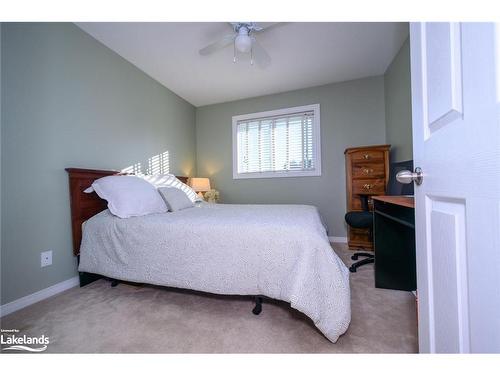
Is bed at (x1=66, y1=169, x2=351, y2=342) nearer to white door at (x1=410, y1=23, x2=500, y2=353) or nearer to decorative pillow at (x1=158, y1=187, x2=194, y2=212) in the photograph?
decorative pillow at (x1=158, y1=187, x2=194, y2=212)

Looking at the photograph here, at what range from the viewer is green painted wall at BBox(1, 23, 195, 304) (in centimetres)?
145

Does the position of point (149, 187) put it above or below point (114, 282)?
above

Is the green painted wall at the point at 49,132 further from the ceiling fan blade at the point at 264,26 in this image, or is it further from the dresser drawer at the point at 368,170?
the dresser drawer at the point at 368,170

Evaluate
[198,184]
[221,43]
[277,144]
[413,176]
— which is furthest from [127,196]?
[277,144]

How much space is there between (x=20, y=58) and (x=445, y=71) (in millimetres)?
2612

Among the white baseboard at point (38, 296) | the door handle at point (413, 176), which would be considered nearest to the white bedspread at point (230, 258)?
the white baseboard at point (38, 296)

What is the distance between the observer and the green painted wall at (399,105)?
2213 millimetres

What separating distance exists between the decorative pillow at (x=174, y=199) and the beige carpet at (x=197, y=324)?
2.52ft

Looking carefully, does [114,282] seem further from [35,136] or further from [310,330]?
[310,330]

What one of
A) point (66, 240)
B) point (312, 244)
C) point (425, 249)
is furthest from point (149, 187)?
point (425, 249)

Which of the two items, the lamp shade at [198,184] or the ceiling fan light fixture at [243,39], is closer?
the ceiling fan light fixture at [243,39]

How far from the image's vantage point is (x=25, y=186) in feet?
5.00

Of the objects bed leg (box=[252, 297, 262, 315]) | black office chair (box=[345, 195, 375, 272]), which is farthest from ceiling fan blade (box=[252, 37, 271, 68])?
bed leg (box=[252, 297, 262, 315])

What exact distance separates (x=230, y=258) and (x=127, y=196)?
1.12 metres
